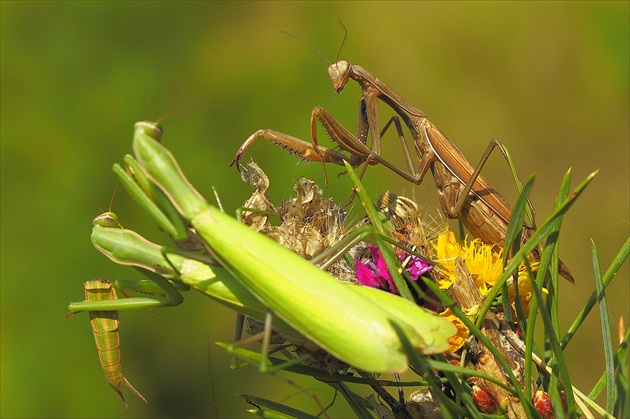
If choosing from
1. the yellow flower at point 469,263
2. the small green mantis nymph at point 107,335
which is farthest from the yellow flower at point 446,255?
the small green mantis nymph at point 107,335

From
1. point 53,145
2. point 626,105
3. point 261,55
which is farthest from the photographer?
point 626,105

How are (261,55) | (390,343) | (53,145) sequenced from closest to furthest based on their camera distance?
(390,343), (53,145), (261,55)

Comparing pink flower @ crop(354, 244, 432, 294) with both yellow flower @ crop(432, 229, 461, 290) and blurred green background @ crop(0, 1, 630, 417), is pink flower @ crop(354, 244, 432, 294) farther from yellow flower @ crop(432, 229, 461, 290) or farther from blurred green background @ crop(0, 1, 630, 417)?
blurred green background @ crop(0, 1, 630, 417)

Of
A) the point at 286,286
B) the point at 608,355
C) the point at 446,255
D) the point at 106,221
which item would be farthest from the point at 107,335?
the point at 608,355

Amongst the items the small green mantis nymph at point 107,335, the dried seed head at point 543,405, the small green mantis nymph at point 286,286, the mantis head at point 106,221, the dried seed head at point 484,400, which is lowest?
the small green mantis nymph at point 107,335

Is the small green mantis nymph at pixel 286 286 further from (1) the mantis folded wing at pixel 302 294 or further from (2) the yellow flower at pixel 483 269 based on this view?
(2) the yellow flower at pixel 483 269

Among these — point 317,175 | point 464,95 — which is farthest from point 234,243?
point 464,95

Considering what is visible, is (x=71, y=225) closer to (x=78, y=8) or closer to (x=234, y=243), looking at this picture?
(x=78, y=8)
